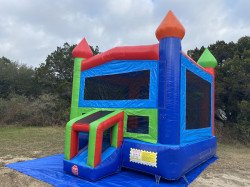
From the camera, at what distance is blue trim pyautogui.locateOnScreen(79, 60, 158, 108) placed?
193 inches

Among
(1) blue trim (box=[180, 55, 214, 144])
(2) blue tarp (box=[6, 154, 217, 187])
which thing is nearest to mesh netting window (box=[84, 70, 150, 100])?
(1) blue trim (box=[180, 55, 214, 144])

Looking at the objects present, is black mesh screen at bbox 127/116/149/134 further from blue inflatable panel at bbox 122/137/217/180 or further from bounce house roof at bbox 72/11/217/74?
bounce house roof at bbox 72/11/217/74

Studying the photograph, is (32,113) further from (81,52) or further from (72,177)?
(72,177)

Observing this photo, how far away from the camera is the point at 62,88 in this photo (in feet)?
54.6

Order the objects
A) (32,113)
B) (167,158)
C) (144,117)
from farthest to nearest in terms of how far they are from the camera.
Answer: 1. (32,113)
2. (144,117)
3. (167,158)

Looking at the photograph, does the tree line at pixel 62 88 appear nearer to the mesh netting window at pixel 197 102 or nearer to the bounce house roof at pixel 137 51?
the mesh netting window at pixel 197 102

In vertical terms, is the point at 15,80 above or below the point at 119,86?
above

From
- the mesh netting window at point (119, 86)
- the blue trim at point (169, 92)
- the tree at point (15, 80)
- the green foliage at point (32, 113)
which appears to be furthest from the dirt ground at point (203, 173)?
the tree at point (15, 80)

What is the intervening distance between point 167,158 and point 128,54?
7.27 feet

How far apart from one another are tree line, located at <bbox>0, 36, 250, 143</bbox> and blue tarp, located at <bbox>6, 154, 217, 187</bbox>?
20.0 feet

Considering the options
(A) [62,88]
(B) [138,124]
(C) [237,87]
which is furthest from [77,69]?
(A) [62,88]

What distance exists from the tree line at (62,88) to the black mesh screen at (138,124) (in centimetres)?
635

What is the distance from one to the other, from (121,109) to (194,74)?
184cm

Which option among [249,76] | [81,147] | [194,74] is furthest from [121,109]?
[249,76]
